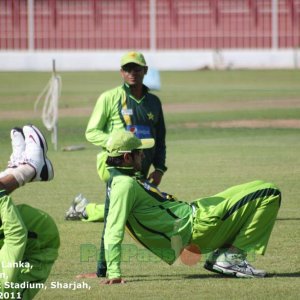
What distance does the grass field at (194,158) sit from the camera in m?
9.45

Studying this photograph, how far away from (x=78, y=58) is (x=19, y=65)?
224cm

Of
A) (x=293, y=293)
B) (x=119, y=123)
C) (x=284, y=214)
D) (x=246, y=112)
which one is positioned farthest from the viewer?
(x=246, y=112)

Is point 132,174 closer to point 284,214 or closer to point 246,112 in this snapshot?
point 284,214

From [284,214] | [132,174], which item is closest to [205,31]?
[284,214]

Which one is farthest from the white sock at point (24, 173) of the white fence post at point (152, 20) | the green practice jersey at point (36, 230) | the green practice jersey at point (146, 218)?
the white fence post at point (152, 20)

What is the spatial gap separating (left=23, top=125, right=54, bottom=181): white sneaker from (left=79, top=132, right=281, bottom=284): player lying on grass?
5.88ft

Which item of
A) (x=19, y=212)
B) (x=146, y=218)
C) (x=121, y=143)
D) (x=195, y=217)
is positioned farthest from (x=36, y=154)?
(x=195, y=217)

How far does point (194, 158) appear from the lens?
765 inches

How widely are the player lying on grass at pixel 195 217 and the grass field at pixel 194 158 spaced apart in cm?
23

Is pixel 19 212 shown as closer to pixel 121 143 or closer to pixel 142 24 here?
pixel 121 143

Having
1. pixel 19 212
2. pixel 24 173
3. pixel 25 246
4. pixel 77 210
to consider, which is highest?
pixel 24 173

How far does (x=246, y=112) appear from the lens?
1110 inches

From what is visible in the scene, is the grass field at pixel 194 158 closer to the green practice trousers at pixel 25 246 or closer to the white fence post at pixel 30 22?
the green practice trousers at pixel 25 246

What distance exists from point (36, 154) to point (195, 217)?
7.64ft
